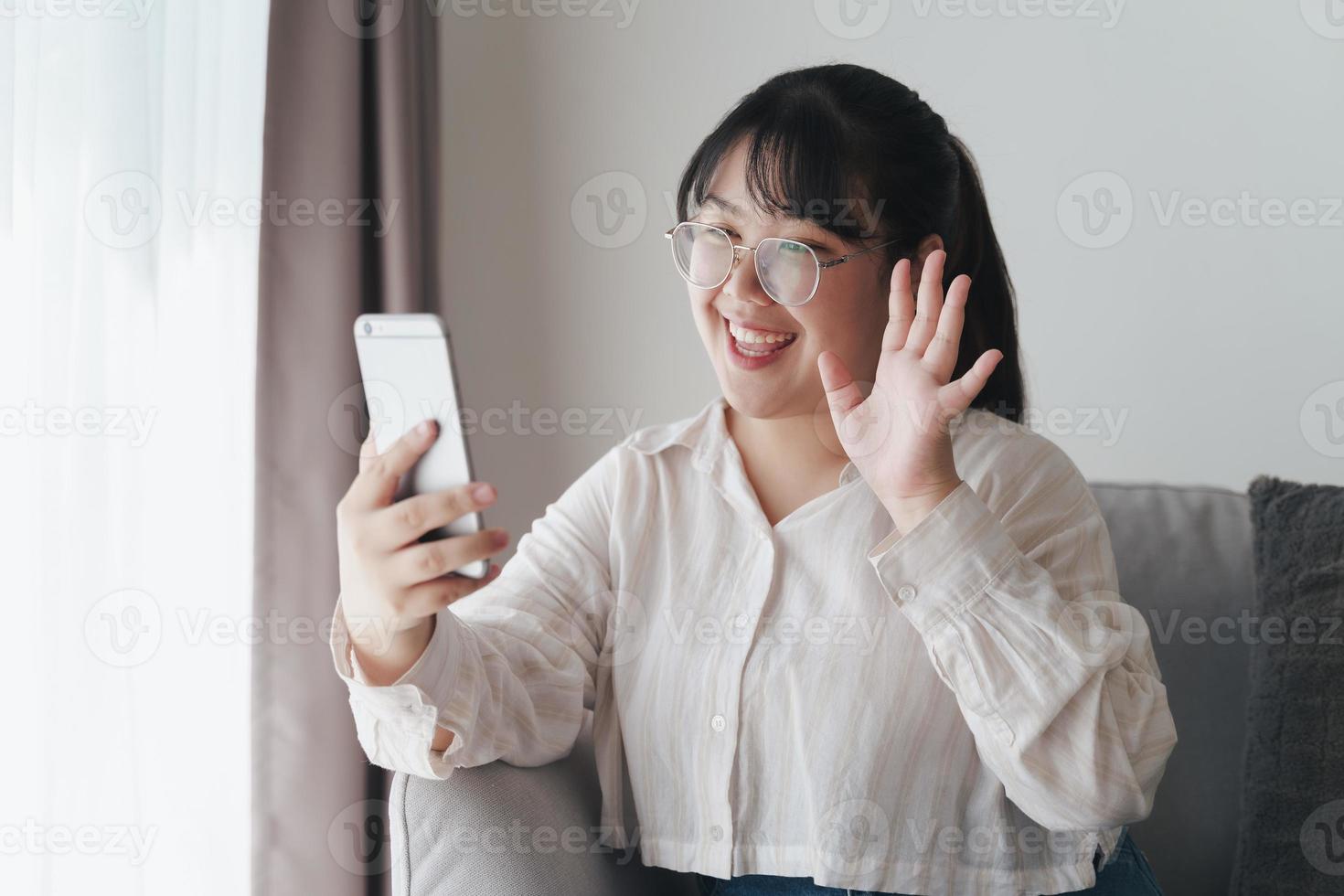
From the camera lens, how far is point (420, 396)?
94 centimetres

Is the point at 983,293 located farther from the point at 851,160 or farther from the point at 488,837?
the point at 488,837

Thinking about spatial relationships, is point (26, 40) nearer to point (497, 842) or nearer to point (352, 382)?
point (352, 382)

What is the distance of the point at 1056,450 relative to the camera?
1.32 metres

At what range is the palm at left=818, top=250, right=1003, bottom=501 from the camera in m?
1.06

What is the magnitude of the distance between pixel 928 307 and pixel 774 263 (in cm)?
20

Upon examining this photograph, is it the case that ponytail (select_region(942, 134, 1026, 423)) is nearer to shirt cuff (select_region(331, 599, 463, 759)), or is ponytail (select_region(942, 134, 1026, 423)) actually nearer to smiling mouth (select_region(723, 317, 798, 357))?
smiling mouth (select_region(723, 317, 798, 357))

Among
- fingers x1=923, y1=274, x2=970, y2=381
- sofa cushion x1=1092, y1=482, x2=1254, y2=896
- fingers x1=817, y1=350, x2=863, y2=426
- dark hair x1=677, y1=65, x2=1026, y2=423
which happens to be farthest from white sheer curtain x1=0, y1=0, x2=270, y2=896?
sofa cushion x1=1092, y1=482, x2=1254, y2=896

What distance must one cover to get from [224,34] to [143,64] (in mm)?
205

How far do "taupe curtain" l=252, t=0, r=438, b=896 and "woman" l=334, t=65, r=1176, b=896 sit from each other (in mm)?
498

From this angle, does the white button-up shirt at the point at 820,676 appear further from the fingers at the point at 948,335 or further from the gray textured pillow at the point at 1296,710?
the gray textured pillow at the point at 1296,710

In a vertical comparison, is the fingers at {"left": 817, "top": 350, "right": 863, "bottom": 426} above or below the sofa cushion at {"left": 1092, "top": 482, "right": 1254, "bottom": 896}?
above

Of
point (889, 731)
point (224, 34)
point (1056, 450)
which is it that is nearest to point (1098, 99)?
point (1056, 450)

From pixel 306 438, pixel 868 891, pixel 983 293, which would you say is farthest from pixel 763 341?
pixel 306 438

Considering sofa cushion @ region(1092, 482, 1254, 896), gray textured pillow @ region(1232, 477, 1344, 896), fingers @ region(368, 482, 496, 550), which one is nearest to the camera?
fingers @ region(368, 482, 496, 550)
